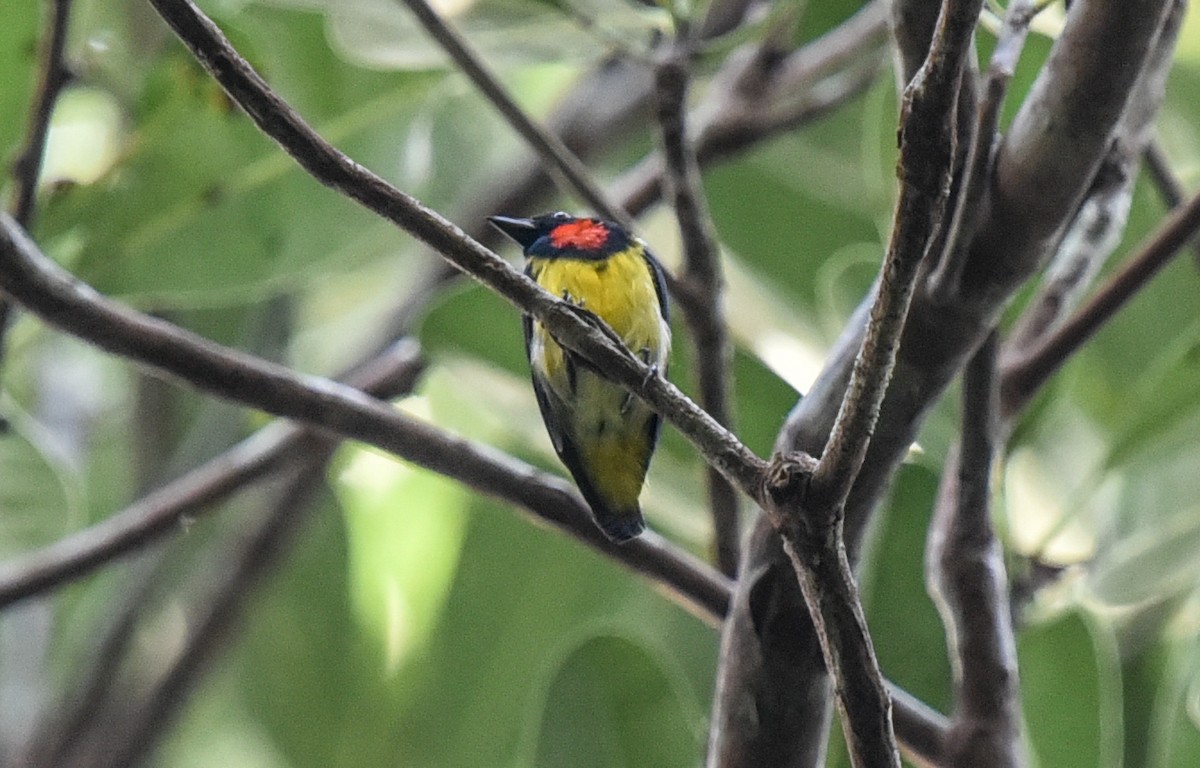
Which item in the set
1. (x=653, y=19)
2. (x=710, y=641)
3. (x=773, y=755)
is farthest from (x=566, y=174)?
(x=710, y=641)

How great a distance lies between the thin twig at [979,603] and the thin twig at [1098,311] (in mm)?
117

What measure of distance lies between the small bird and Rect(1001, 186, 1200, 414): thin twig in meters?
0.22

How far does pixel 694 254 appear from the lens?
939mm

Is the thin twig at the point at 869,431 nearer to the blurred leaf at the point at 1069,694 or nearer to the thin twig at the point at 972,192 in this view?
the thin twig at the point at 972,192

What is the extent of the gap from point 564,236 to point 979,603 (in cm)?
47

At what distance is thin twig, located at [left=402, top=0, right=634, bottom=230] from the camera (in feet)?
3.14

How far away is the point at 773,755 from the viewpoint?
74 cm

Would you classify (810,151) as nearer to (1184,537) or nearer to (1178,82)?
(1178,82)

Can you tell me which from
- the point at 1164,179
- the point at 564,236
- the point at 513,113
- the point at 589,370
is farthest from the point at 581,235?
the point at 1164,179


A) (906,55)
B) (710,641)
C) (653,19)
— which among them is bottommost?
(710,641)

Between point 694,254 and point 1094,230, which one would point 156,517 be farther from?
point 1094,230

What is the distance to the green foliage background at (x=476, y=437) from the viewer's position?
1.12 metres

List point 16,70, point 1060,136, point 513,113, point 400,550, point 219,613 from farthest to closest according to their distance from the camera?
point 400,550, point 219,613, point 16,70, point 513,113, point 1060,136

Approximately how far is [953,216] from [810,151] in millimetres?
891
